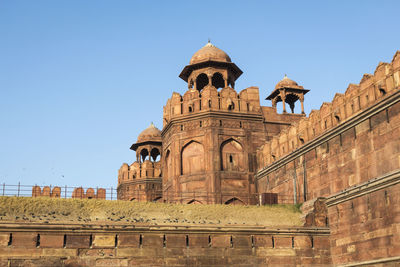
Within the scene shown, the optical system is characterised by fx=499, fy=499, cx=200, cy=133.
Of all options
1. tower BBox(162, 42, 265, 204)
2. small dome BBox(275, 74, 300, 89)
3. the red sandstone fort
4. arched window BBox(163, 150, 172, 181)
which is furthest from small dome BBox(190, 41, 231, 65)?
arched window BBox(163, 150, 172, 181)

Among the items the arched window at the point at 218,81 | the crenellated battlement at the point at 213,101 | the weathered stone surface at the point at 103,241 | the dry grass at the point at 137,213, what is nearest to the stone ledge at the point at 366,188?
the dry grass at the point at 137,213

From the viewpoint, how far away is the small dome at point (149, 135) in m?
46.4

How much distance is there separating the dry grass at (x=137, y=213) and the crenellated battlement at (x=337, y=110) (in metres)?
4.28

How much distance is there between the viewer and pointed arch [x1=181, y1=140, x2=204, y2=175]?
3200cm

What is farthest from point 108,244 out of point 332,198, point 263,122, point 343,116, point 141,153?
point 141,153

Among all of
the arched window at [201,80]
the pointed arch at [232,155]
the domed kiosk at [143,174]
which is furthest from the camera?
the domed kiosk at [143,174]

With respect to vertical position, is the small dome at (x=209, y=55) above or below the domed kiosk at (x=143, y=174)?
above

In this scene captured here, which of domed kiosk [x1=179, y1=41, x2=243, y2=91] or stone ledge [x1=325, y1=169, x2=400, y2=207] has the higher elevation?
domed kiosk [x1=179, y1=41, x2=243, y2=91]

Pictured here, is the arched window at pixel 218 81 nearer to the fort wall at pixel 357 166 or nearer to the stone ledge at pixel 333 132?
the stone ledge at pixel 333 132

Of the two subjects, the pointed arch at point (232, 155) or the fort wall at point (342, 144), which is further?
the pointed arch at point (232, 155)

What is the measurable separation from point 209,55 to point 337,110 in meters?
13.7

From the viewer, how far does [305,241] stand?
23.9 metres

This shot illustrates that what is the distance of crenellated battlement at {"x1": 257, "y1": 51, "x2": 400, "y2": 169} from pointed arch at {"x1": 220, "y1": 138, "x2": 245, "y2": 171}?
1245 mm

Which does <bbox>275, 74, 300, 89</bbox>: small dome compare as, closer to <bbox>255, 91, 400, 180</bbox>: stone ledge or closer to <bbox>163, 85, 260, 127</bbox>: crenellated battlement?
<bbox>163, 85, 260, 127</bbox>: crenellated battlement
